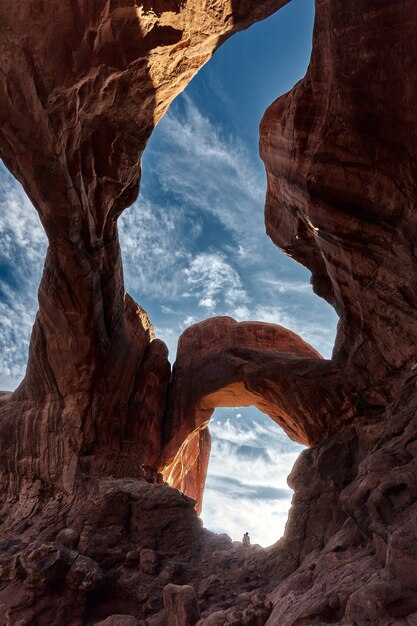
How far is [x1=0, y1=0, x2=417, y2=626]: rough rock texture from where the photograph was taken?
6.72 metres

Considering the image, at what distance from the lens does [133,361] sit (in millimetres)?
15273

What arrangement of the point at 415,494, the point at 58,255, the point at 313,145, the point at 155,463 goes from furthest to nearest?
1. the point at 155,463
2. the point at 58,255
3. the point at 313,145
4. the point at 415,494

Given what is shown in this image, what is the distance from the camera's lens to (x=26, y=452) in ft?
40.2

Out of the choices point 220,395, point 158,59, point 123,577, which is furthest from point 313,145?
point 123,577

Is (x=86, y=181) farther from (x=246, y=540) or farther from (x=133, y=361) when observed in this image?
(x=246, y=540)

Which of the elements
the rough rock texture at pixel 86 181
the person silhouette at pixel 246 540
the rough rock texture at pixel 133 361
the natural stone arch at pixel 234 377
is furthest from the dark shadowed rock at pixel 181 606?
the natural stone arch at pixel 234 377

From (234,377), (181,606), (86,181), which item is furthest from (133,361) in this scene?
(181,606)

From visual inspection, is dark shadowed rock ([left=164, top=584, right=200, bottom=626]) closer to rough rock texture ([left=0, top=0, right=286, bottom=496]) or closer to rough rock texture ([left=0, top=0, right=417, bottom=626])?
rough rock texture ([left=0, top=0, right=417, bottom=626])

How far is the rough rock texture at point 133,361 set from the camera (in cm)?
672

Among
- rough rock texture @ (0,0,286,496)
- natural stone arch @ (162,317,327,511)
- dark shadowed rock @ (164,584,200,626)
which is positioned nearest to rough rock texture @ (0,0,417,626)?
rough rock texture @ (0,0,286,496)

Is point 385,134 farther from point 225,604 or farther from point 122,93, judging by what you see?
point 225,604

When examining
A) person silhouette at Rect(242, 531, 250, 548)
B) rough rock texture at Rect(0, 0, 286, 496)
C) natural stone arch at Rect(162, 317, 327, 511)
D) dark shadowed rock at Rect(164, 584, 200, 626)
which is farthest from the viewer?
natural stone arch at Rect(162, 317, 327, 511)

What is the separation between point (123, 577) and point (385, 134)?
1134 centimetres

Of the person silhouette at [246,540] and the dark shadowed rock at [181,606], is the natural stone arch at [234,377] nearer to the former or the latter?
the person silhouette at [246,540]
